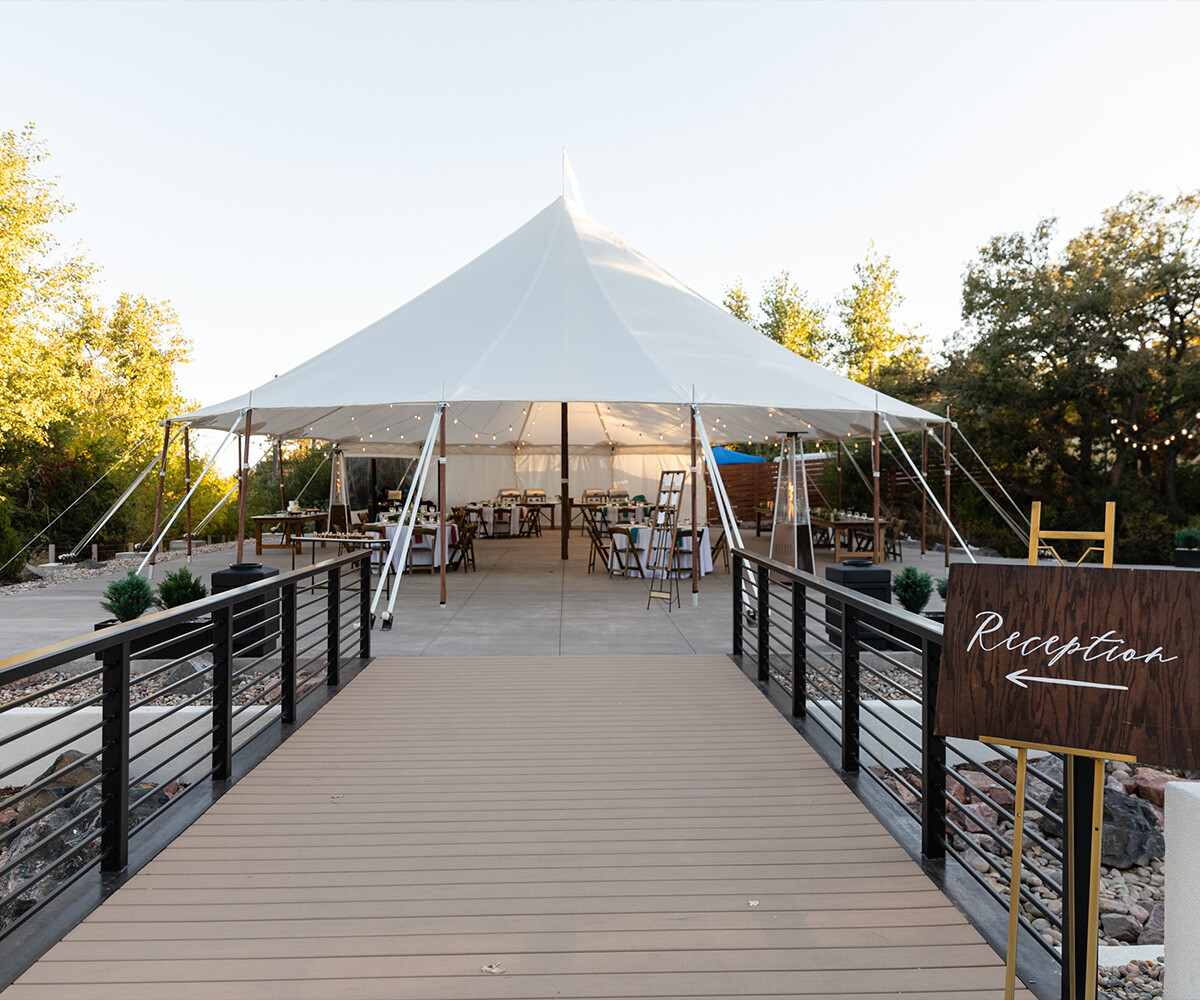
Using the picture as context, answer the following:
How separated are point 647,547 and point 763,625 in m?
5.48

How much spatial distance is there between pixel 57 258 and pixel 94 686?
60.5ft

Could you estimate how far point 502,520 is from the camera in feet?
57.5

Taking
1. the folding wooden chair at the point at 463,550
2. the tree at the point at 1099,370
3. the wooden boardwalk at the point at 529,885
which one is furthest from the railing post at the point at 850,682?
the tree at the point at 1099,370

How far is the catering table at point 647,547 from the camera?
10.1 meters

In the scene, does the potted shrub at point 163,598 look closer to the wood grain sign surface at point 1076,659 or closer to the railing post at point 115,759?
the railing post at point 115,759

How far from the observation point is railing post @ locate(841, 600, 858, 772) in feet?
10.8

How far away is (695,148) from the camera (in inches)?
998

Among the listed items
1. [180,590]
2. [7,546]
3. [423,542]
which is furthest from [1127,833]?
[7,546]

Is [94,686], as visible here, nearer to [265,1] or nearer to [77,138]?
[265,1]

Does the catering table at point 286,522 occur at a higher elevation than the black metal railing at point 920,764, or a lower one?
higher

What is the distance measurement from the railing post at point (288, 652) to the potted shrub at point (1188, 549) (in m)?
9.26

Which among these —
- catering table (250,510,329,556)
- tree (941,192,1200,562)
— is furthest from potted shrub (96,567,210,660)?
tree (941,192,1200,562)

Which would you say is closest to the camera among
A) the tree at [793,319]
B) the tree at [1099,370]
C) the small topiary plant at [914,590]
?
the small topiary plant at [914,590]

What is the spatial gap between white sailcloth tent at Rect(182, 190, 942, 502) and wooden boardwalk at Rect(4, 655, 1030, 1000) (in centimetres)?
495
